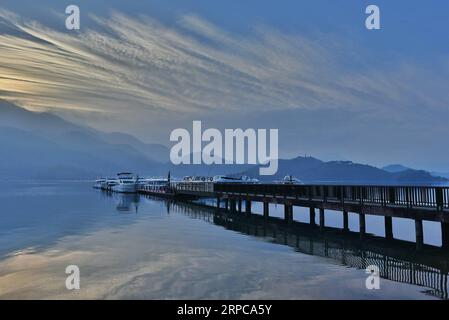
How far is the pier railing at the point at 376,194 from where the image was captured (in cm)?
2392

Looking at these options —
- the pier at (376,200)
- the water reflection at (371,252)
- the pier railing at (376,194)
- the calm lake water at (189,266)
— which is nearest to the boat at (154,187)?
the pier at (376,200)

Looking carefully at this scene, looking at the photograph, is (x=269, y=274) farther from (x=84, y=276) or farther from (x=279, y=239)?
(x=279, y=239)

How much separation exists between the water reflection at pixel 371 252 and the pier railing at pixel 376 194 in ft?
9.07

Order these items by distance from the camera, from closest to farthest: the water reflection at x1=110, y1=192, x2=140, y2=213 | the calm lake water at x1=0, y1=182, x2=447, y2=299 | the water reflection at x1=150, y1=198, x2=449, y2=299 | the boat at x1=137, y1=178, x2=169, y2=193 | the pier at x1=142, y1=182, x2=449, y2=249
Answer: the calm lake water at x1=0, y1=182, x2=447, y2=299 < the water reflection at x1=150, y1=198, x2=449, y2=299 < the pier at x1=142, y1=182, x2=449, y2=249 < the water reflection at x1=110, y1=192, x2=140, y2=213 < the boat at x1=137, y1=178, x2=169, y2=193

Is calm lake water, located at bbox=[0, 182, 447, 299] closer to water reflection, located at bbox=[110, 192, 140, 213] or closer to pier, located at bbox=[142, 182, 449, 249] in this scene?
pier, located at bbox=[142, 182, 449, 249]

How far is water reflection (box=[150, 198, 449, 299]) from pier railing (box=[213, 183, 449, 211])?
9.07ft

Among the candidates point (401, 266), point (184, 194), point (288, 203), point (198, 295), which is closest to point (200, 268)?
point (198, 295)

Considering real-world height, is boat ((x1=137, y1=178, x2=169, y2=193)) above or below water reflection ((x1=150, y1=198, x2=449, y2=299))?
above

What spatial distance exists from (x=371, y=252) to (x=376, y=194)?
15.6 ft

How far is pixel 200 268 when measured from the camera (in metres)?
20.1

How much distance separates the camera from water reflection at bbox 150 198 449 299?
1833cm

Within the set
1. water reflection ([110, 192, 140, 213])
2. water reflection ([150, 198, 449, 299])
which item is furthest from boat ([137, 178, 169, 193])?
water reflection ([150, 198, 449, 299])

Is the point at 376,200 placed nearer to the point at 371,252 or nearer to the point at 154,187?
the point at 371,252
